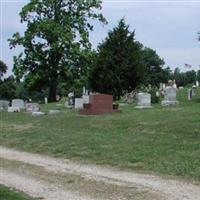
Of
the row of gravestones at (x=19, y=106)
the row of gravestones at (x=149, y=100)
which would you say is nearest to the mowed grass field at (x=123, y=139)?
the row of gravestones at (x=149, y=100)

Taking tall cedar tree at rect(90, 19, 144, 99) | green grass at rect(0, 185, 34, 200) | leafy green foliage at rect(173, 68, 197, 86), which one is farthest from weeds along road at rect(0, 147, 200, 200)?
leafy green foliage at rect(173, 68, 197, 86)

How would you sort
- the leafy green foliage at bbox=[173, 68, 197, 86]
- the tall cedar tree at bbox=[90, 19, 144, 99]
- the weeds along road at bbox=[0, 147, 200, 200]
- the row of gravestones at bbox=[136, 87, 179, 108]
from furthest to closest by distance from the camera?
the leafy green foliage at bbox=[173, 68, 197, 86] < the tall cedar tree at bbox=[90, 19, 144, 99] < the row of gravestones at bbox=[136, 87, 179, 108] < the weeds along road at bbox=[0, 147, 200, 200]

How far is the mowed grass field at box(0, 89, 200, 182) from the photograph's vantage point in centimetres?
1269

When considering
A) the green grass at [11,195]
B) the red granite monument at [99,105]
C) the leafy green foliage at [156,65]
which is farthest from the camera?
Answer: the leafy green foliage at [156,65]

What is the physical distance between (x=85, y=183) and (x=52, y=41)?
1530 inches

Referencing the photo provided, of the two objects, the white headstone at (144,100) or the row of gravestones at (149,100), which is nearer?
the row of gravestones at (149,100)

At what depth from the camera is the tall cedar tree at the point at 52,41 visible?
48562mm

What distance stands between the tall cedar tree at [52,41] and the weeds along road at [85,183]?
35.0 meters

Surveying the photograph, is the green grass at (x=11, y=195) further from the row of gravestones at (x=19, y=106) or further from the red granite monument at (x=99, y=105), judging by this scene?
the row of gravestones at (x=19, y=106)

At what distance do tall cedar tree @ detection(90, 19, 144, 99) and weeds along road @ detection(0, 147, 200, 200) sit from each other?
2627 cm

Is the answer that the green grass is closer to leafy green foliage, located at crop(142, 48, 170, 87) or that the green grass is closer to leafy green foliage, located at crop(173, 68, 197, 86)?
leafy green foliage, located at crop(142, 48, 170, 87)

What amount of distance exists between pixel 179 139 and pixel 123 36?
26.8 metres

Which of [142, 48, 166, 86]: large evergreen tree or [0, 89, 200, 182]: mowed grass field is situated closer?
[0, 89, 200, 182]: mowed grass field

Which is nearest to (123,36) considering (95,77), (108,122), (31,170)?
(95,77)
